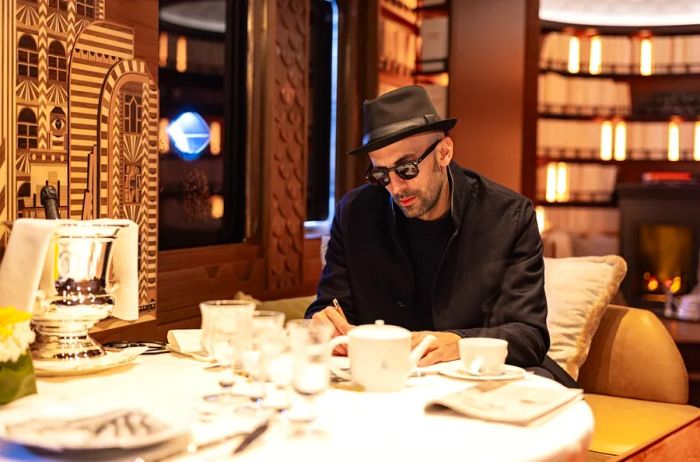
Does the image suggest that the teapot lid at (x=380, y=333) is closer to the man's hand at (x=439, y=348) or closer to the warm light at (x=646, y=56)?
the man's hand at (x=439, y=348)

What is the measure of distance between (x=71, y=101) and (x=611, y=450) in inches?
74.0

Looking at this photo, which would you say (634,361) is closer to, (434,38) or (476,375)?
(476,375)

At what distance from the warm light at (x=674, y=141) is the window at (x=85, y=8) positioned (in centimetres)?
659

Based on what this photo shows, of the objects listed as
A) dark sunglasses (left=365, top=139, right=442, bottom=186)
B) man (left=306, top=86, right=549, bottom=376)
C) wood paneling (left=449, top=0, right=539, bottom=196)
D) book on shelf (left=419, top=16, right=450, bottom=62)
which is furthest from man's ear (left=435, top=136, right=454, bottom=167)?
book on shelf (left=419, top=16, right=450, bottom=62)

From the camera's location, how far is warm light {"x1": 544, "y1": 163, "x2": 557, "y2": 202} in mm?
8008

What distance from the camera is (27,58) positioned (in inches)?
93.9

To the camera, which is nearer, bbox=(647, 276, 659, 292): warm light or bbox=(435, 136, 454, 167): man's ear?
bbox=(435, 136, 454, 167): man's ear

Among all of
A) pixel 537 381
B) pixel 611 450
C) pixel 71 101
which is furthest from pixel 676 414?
pixel 71 101

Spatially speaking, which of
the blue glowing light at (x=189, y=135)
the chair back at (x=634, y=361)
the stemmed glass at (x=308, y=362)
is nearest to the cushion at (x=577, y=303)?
the chair back at (x=634, y=361)

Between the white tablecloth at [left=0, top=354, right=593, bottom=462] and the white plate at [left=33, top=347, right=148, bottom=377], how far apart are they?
1 cm

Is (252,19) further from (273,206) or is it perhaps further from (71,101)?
(71,101)

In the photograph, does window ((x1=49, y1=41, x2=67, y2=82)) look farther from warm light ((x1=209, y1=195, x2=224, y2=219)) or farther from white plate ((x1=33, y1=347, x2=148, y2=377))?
warm light ((x1=209, y1=195, x2=224, y2=219))

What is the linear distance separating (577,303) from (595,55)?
5751 mm

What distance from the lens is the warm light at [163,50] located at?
11.1ft
